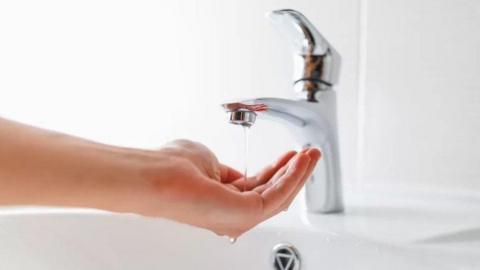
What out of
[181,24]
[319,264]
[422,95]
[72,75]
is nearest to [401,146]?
[422,95]

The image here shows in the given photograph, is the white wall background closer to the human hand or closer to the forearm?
the human hand

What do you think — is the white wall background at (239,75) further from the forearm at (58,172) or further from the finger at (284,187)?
the forearm at (58,172)

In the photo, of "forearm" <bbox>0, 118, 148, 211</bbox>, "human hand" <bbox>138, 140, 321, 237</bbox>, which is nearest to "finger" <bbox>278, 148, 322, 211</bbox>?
"human hand" <bbox>138, 140, 321, 237</bbox>

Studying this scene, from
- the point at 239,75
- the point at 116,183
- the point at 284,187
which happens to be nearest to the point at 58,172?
the point at 116,183

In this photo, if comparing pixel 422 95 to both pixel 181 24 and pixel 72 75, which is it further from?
pixel 72 75

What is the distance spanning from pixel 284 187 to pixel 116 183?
131 millimetres

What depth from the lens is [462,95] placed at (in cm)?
54

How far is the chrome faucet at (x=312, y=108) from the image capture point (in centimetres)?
44

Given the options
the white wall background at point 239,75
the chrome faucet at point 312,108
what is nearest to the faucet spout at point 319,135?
the chrome faucet at point 312,108

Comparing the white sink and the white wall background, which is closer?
the white sink

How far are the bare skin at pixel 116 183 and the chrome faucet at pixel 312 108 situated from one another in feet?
→ 0.25

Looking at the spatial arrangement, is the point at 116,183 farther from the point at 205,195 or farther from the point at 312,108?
the point at 312,108

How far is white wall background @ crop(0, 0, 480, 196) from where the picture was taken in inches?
21.7

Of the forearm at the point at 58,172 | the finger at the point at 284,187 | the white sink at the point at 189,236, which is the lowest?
the white sink at the point at 189,236
